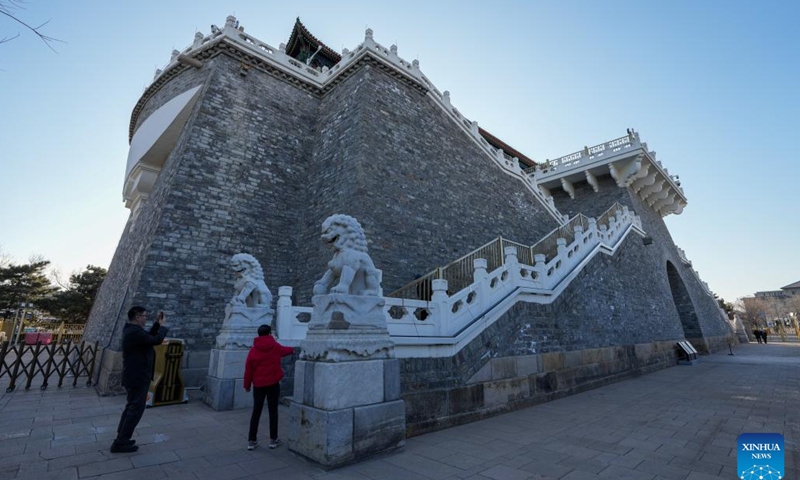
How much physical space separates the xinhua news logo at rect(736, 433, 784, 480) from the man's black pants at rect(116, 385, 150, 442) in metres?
5.64

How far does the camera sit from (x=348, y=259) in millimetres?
4430

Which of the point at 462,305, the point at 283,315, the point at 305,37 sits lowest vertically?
the point at 283,315

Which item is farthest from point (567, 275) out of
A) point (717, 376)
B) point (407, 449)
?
point (407, 449)

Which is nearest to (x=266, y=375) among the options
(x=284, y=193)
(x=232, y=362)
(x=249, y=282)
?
(x=232, y=362)

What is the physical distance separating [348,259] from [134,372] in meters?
2.88

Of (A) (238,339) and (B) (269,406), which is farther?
(A) (238,339)

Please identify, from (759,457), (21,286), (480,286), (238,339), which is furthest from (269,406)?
(21,286)

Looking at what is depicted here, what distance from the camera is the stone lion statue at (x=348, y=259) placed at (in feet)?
14.6

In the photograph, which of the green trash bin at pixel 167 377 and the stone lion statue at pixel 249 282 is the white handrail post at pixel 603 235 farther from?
the green trash bin at pixel 167 377

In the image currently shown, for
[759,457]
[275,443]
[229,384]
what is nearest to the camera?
[759,457]

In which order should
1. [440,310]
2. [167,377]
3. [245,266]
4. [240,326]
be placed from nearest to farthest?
[440,310] → [240,326] → [167,377] → [245,266]

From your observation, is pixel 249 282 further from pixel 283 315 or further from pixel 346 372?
pixel 346 372

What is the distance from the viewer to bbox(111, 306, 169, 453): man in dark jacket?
4090 mm

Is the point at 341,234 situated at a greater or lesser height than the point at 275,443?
greater
